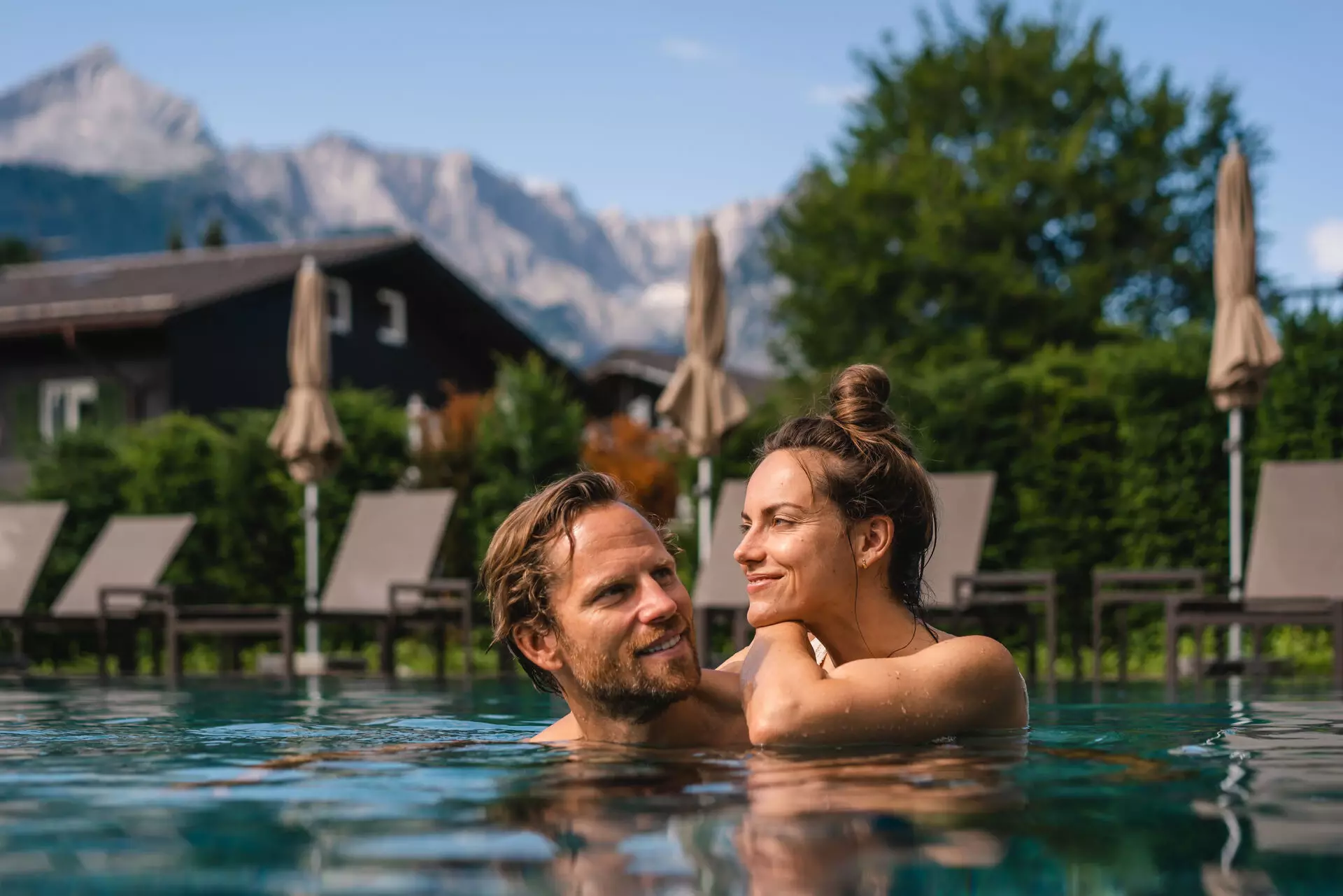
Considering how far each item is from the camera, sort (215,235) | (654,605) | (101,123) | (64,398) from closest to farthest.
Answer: (654,605) → (64,398) → (215,235) → (101,123)

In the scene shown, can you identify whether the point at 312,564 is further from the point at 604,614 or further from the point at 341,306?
the point at 341,306

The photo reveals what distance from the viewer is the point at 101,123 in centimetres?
17650

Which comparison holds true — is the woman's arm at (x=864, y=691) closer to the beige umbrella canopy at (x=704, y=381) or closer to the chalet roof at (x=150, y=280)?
the beige umbrella canopy at (x=704, y=381)

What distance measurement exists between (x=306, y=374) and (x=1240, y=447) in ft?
22.0

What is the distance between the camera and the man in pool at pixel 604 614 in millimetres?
3400

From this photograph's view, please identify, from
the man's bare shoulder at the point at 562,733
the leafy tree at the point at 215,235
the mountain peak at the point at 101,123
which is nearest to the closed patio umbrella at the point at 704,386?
the man's bare shoulder at the point at 562,733

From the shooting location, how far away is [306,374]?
38.7 ft

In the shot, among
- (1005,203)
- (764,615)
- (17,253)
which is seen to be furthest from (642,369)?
(764,615)

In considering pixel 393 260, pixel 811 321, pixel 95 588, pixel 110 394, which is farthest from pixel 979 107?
pixel 95 588

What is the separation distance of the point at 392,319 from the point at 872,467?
2761 centimetres

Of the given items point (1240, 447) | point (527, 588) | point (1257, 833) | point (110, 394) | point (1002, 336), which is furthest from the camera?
point (1002, 336)

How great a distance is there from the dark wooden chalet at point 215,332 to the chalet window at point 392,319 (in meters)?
0.03

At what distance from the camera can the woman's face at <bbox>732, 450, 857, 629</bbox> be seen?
11.2 ft

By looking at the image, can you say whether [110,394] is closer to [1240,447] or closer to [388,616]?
[388,616]
